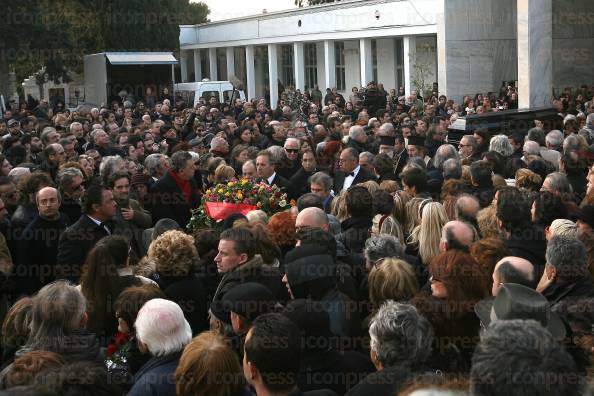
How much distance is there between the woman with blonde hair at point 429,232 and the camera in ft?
23.2

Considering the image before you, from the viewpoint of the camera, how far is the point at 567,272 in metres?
5.65

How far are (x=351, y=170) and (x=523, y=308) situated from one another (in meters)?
7.47

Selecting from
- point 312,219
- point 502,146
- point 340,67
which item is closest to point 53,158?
point 312,219

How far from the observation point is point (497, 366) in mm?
2924

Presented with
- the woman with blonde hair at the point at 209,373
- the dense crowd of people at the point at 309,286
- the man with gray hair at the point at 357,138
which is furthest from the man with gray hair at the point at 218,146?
the woman with blonde hair at the point at 209,373

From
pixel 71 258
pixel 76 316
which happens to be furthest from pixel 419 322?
pixel 71 258

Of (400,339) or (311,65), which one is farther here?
(311,65)

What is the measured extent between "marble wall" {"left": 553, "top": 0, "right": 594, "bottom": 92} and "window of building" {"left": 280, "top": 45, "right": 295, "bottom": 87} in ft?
Result: 98.0

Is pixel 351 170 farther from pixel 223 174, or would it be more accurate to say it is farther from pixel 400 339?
pixel 400 339

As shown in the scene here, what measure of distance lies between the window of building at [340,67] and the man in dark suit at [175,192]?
125 feet

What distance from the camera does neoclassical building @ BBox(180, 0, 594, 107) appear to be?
23.9 meters

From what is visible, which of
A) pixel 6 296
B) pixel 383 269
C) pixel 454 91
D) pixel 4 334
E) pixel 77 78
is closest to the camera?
pixel 4 334

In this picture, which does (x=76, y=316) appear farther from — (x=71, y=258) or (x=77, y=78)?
(x=77, y=78)

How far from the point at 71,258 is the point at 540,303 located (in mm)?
4737
